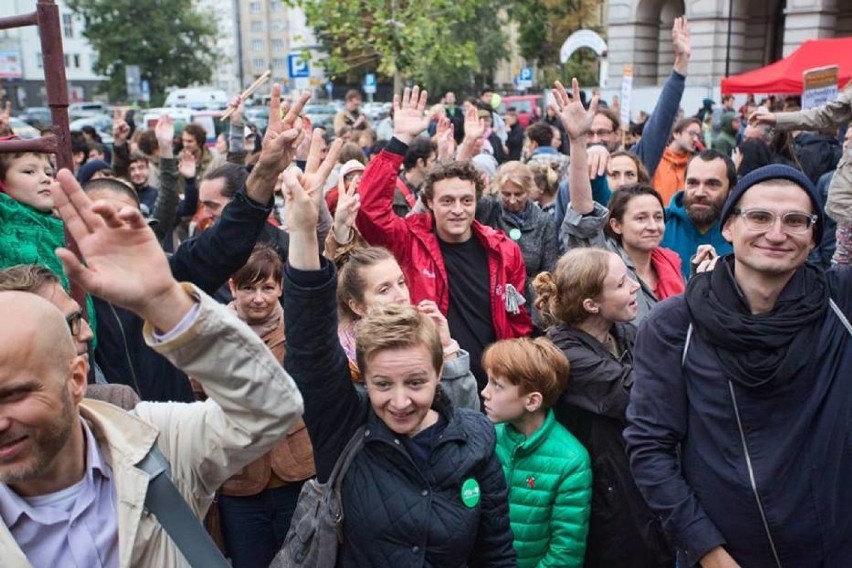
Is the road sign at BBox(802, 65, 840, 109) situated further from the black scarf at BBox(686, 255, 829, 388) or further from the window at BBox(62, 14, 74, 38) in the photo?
the window at BBox(62, 14, 74, 38)

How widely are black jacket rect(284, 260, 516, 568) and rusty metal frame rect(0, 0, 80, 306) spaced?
74 cm

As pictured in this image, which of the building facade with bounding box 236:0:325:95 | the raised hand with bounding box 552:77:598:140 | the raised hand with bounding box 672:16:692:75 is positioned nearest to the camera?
the raised hand with bounding box 552:77:598:140

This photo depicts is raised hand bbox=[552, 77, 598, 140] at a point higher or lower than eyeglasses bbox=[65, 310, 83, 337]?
higher

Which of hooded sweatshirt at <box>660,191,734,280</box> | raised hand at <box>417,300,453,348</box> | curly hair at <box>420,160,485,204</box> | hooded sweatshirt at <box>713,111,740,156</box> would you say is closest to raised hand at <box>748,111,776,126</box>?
hooded sweatshirt at <box>660,191,734,280</box>

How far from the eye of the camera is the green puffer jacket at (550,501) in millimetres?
3029

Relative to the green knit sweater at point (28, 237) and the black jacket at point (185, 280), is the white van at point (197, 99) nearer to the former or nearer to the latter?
the green knit sweater at point (28, 237)

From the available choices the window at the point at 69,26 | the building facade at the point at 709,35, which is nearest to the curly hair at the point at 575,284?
the building facade at the point at 709,35

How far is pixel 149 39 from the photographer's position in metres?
55.3

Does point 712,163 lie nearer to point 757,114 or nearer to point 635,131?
point 757,114

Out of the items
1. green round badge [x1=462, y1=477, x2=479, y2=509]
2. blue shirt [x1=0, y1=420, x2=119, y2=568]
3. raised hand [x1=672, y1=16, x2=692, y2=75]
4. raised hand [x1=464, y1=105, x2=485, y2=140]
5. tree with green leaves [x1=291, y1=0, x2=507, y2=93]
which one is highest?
tree with green leaves [x1=291, y1=0, x2=507, y2=93]

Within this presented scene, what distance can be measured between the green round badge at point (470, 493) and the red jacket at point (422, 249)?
5.72 ft

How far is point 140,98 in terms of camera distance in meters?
53.5

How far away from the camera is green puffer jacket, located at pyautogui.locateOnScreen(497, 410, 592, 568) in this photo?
303cm

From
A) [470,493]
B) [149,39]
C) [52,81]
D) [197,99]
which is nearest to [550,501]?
[470,493]
